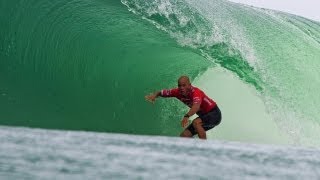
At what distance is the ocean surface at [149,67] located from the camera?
801 centimetres

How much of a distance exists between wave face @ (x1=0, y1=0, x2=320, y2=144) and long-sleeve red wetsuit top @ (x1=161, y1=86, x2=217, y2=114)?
9.32ft

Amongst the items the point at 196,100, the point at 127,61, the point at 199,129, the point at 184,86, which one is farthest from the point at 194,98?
the point at 127,61

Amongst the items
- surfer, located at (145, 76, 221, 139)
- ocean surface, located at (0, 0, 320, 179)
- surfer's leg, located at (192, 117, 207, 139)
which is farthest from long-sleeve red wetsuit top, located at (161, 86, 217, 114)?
ocean surface, located at (0, 0, 320, 179)

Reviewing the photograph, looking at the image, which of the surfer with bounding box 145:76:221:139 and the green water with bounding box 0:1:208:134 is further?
the green water with bounding box 0:1:208:134

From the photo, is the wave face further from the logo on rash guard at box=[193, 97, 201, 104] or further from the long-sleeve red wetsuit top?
the logo on rash guard at box=[193, 97, 201, 104]

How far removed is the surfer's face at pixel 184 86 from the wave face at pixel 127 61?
2976 mm

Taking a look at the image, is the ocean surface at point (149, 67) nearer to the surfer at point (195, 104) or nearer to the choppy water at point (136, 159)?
the surfer at point (195, 104)

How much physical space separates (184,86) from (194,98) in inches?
5.4

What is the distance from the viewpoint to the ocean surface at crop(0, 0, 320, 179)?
801cm

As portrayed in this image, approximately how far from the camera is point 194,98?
5.21 metres

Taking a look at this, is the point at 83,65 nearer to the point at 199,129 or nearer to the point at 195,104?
the point at 199,129

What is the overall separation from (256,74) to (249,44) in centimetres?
63

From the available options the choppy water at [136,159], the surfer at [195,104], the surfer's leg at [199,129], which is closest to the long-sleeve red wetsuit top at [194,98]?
the surfer at [195,104]

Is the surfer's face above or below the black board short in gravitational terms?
above
